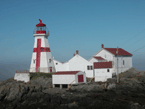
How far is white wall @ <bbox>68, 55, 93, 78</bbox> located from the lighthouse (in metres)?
4.58

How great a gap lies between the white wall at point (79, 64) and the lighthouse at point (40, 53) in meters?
4.58

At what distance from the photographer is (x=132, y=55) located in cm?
4553

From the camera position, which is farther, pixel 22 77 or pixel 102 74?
pixel 22 77

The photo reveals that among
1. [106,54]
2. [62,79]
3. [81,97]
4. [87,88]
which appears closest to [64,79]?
[62,79]

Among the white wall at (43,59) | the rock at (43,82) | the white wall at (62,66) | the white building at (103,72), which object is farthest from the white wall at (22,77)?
the white building at (103,72)

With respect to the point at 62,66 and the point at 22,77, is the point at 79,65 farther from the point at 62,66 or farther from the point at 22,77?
the point at 22,77

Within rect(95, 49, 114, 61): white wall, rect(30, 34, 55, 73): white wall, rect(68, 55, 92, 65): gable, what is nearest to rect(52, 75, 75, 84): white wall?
rect(30, 34, 55, 73): white wall

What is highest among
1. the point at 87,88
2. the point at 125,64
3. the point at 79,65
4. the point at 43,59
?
the point at 43,59

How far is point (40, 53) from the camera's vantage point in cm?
3809

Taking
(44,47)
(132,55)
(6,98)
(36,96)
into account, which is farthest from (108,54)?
Result: (6,98)

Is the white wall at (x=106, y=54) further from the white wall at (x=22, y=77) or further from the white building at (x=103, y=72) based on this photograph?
the white wall at (x=22, y=77)

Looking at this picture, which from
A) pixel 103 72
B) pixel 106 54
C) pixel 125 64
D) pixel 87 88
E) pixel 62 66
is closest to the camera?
pixel 87 88

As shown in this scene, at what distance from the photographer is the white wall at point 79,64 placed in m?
37.1

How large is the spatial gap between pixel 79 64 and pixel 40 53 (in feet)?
25.5
